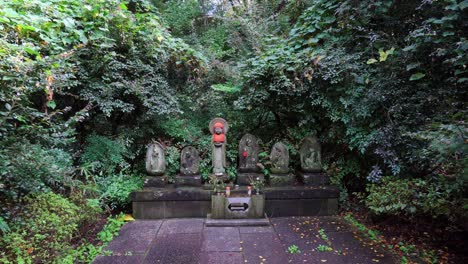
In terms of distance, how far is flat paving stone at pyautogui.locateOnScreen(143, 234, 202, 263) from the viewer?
2928 mm

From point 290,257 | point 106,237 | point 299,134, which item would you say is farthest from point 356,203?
point 106,237

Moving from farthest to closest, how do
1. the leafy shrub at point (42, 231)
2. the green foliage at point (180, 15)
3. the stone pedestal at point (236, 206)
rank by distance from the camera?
the green foliage at point (180, 15), the stone pedestal at point (236, 206), the leafy shrub at point (42, 231)

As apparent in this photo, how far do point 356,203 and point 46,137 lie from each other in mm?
4561

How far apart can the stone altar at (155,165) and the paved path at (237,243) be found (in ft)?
1.98

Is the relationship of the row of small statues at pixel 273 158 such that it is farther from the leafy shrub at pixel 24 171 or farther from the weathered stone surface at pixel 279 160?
the leafy shrub at pixel 24 171

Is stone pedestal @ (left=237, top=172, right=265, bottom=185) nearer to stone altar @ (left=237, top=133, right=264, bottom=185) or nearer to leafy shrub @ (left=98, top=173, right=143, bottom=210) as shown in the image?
stone altar @ (left=237, top=133, right=264, bottom=185)

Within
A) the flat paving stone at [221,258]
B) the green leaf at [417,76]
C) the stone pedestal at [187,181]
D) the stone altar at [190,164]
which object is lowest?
the flat paving stone at [221,258]

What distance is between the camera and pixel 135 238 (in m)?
3.46

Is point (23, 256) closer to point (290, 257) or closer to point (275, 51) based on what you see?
point (290, 257)

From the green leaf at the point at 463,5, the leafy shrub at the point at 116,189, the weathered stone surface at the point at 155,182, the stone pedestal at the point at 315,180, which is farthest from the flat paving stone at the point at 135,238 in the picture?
the green leaf at the point at 463,5

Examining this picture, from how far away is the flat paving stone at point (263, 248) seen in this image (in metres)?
2.92

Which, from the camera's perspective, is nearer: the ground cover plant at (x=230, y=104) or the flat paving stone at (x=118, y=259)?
the ground cover plant at (x=230, y=104)

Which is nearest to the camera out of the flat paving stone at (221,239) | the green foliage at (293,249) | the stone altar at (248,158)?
the green foliage at (293,249)

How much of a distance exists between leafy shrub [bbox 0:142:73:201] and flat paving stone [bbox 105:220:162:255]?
1052 mm
